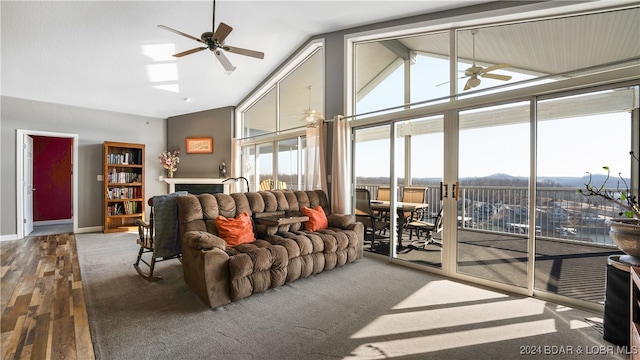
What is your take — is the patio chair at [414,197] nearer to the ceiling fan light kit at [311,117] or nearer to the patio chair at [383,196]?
the patio chair at [383,196]

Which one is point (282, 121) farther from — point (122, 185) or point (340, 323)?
point (340, 323)

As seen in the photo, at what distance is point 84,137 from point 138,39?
11.9 feet

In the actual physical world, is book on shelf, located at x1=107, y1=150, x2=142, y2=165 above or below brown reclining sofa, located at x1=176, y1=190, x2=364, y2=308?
above

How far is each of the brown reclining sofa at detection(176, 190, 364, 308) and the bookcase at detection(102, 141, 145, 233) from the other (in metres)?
4.07

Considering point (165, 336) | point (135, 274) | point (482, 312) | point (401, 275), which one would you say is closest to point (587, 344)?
point (482, 312)

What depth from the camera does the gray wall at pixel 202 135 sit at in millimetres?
6848

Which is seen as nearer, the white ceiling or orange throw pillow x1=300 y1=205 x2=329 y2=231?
the white ceiling

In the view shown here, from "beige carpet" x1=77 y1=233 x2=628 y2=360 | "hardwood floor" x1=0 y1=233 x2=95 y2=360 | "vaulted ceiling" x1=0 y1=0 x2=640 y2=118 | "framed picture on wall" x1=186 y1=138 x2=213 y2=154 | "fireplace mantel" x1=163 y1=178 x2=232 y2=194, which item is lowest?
"beige carpet" x1=77 y1=233 x2=628 y2=360

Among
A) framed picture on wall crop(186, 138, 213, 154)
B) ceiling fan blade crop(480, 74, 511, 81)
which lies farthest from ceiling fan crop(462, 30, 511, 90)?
framed picture on wall crop(186, 138, 213, 154)

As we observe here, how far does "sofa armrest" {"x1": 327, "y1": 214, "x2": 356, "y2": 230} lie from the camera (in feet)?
12.1

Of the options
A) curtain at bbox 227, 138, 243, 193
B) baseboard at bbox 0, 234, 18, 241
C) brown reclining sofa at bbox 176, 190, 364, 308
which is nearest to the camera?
brown reclining sofa at bbox 176, 190, 364, 308

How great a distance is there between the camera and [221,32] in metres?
2.71

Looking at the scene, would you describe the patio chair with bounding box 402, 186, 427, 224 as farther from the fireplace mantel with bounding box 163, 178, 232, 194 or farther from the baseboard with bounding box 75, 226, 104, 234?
the baseboard with bounding box 75, 226, 104, 234

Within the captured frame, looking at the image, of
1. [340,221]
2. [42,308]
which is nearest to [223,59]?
[340,221]
